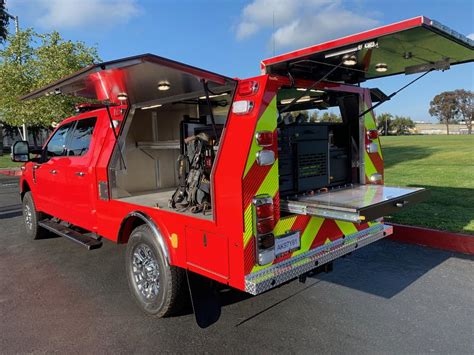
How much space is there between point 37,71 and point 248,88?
50.4 feet

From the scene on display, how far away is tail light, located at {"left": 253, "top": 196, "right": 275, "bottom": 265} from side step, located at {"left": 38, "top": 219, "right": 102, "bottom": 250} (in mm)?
2456

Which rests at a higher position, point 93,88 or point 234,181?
point 93,88

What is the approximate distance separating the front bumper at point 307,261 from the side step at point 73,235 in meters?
2.45

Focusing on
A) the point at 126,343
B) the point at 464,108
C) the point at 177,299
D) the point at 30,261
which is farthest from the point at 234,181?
the point at 464,108

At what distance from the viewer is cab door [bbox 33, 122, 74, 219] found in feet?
17.0

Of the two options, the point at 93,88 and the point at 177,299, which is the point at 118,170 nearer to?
the point at 93,88

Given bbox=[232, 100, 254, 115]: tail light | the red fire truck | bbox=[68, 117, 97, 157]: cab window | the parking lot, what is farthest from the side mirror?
bbox=[232, 100, 254, 115]: tail light

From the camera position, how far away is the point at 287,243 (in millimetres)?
3025

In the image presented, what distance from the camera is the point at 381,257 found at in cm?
499

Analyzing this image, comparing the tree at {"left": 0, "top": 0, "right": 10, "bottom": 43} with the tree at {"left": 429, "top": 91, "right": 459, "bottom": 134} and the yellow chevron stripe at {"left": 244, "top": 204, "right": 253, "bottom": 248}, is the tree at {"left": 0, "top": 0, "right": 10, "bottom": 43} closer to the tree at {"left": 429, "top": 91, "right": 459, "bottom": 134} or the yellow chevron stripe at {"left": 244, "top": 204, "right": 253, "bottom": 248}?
the yellow chevron stripe at {"left": 244, "top": 204, "right": 253, "bottom": 248}

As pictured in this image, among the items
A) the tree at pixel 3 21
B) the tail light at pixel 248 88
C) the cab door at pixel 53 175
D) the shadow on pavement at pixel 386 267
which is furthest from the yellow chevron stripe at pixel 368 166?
the tree at pixel 3 21

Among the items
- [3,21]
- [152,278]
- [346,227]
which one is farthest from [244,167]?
[3,21]

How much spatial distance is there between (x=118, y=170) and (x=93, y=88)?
94 cm

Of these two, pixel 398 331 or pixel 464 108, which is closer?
pixel 398 331
